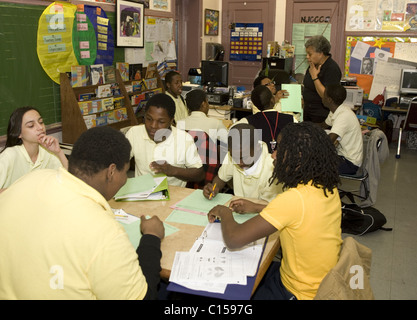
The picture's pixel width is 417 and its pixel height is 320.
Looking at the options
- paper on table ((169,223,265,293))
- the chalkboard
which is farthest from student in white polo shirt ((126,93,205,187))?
the chalkboard

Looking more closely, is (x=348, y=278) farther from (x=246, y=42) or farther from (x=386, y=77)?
(x=246, y=42)

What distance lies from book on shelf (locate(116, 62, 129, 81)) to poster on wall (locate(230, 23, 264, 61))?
3.30 m

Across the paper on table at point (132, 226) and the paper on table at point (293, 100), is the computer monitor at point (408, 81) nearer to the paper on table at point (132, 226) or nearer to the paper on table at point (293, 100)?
the paper on table at point (293, 100)

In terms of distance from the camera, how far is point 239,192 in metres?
2.50

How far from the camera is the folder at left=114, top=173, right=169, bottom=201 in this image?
2227 millimetres

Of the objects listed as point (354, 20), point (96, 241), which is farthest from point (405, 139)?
point (96, 241)

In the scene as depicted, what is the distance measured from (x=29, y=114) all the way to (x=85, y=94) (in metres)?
1.98

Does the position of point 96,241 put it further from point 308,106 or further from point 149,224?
point 308,106

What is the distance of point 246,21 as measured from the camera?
25.1 feet

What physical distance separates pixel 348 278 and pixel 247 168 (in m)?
1.00

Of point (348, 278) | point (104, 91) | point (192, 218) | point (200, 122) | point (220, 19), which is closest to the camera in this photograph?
point (348, 278)

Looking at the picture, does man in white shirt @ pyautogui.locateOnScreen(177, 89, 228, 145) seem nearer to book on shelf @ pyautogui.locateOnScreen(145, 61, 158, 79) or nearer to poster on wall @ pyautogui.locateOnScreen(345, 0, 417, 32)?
book on shelf @ pyautogui.locateOnScreen(145, 61, 158, 79)
